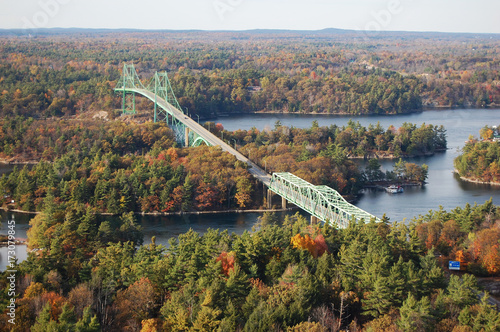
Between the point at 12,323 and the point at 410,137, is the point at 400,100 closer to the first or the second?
the point at 410,137

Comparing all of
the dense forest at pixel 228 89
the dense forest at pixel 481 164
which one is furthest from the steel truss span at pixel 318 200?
the dense forest at pixel 228 89

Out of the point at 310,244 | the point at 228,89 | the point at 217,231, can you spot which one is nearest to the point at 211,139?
the point at 217,231

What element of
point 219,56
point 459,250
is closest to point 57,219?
point 459,250

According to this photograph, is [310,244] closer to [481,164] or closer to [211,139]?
[481,164]

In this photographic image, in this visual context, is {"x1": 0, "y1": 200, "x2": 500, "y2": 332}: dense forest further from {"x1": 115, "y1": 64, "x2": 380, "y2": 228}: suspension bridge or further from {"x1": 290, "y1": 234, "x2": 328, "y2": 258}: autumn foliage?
{"x1": 115, "y1": 64, "x2": 380, "y2": 228}: suspension bridge

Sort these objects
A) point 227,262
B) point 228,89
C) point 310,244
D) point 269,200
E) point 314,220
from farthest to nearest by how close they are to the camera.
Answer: point 228,89 < point 269,200 < point 314,220 < point 310,244 < point 227,262

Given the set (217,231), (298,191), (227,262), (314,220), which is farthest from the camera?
(298,191)

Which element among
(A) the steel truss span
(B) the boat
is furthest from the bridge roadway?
(B) the boat
